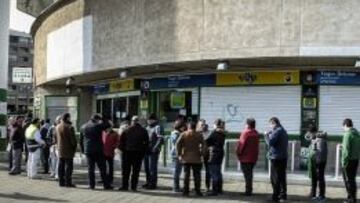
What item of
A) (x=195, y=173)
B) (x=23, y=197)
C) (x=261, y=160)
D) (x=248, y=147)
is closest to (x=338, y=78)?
(x=261, y=160)

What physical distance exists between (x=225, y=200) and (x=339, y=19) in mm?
7514

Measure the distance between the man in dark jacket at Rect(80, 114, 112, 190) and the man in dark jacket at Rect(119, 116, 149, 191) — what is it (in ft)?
1.71

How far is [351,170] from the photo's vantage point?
1603cm

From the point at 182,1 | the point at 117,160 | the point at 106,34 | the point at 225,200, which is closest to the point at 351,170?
the point at 225,200

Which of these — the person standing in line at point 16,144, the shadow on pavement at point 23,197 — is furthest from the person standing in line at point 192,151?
the person standing in line at point 16,144

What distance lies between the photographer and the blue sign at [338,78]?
22.4 metres

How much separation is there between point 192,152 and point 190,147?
122mm

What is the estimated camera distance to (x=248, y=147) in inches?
685

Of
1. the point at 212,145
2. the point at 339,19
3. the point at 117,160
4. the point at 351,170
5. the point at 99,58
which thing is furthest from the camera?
the point at 99,58

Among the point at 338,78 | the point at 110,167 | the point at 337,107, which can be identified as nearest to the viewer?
the point at 110,167

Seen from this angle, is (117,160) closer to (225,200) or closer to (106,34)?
(106,34)

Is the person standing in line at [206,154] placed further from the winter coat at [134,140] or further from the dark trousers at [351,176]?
the dark trousers at [351,176]

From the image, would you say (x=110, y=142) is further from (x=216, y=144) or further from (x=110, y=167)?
(x=216, y=144)

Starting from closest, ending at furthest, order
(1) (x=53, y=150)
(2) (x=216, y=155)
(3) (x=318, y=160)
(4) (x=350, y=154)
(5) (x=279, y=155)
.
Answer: (4) (x=350, y=154)
(3) (x=318, y=160)
(5) (x=279, y=155)
(2) (x=216, y=155)
(1) (x=53, y=150)
